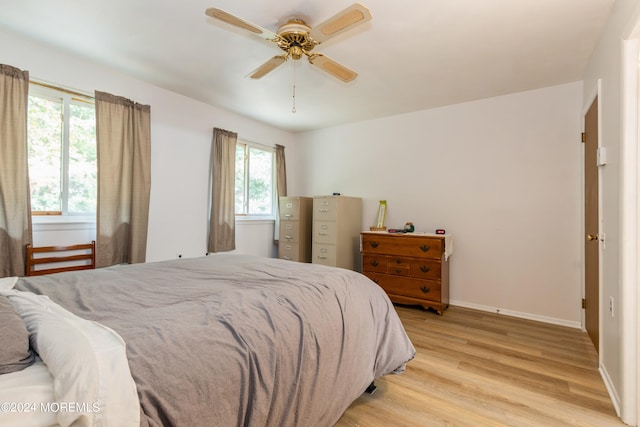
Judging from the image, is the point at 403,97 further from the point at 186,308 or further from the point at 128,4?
the point at 186,308

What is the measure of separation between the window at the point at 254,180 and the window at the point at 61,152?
1.73 m

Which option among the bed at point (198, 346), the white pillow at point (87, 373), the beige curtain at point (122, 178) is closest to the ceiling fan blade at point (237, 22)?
the bed at point (198, 346)

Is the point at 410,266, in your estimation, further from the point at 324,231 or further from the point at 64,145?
the point at 64,145

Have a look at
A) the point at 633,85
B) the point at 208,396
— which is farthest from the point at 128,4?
the point at 633,85

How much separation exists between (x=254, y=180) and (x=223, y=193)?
2.48 feet

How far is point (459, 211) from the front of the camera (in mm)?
3477

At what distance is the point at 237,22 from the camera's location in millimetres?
1609

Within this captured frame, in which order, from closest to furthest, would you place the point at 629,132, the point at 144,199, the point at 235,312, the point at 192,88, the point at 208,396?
the point at 208,396 → the point at 235,312 → the point at 629,132 → the point at 144,199 → the point at 192,88

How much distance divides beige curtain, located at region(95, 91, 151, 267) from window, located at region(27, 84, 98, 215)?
0.54ft

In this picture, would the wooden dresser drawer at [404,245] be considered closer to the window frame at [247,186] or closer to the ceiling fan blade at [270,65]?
the window frame at [247,186]

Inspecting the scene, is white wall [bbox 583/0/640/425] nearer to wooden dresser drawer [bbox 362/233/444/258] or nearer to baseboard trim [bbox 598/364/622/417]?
baseboard trim [bbox 598/364/622/417]

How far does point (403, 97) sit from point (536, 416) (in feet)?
9.91

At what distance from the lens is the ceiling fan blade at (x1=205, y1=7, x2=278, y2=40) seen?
1.52 m

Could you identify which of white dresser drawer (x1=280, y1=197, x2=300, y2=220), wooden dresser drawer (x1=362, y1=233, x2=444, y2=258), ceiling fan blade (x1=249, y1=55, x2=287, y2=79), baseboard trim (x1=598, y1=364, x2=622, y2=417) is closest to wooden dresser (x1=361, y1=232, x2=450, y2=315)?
wooden dresser drawer (x1=362, y1=233, x2=444, y2=258)
